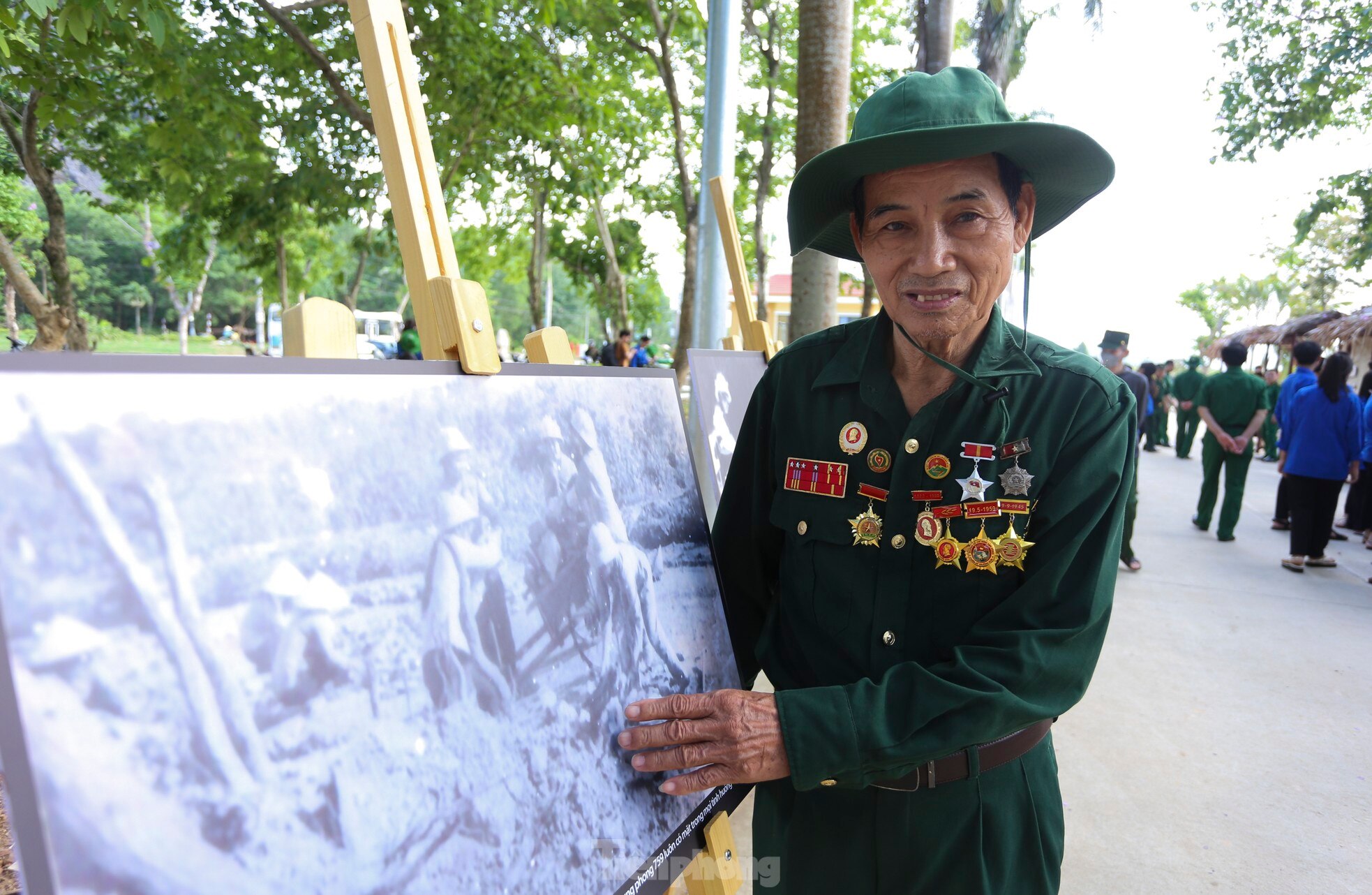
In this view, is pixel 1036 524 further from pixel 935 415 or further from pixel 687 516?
pixel 687 516

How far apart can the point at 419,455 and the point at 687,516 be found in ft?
1.87

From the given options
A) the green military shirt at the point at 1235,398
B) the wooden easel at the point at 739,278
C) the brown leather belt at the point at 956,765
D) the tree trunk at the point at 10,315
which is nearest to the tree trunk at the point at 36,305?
the tree trunk at the point at 10,315

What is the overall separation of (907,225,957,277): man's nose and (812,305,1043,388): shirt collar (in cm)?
15

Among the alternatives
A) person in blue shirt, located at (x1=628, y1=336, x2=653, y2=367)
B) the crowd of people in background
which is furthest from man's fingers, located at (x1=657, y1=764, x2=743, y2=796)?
person in blue shirt, located at (x1=628, y1=336, x2=653, y2=367)

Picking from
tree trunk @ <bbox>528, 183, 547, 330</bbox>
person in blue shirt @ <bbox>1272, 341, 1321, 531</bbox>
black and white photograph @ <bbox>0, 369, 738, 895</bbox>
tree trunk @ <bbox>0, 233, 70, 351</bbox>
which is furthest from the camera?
tree trunk @ <bbox>528, 183, 547, 330</bbox>

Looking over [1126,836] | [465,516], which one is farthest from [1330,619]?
[465,516]

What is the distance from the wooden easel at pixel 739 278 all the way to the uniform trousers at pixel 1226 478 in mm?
6230

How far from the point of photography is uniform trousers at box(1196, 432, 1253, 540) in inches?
299

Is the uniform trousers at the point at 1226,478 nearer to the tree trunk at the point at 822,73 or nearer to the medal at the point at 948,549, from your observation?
the tree trunk at the point at 822,73

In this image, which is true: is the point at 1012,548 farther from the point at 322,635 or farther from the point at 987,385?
the point at 322,635

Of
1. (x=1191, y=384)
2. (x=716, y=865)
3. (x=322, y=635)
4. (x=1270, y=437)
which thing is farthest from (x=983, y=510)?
Result: (x=1270, y=437)

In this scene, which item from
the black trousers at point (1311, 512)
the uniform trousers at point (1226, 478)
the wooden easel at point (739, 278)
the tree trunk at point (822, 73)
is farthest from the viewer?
the uniform trousers at point (1226, 478)

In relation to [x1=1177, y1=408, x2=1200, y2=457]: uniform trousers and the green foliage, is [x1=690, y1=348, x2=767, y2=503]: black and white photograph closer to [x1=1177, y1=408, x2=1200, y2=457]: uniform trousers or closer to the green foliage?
the green foliage

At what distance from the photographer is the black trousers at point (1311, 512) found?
6703mm
